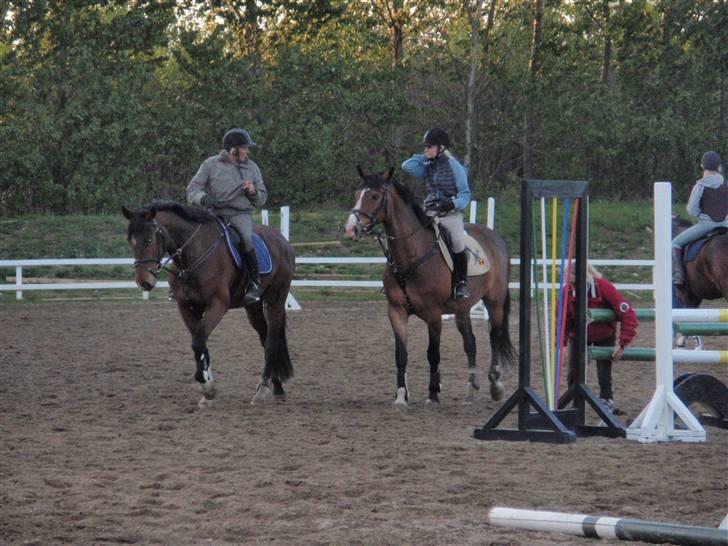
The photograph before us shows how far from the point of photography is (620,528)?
4.14 meters

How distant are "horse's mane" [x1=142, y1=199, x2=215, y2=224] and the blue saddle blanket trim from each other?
0.17m

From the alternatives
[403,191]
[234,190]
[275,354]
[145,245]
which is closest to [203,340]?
[275,354]

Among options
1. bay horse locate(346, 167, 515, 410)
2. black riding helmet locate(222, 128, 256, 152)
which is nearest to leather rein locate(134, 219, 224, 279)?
black riding helmet locate(222, 128, 256, 152)

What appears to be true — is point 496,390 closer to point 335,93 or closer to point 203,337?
point 203,337

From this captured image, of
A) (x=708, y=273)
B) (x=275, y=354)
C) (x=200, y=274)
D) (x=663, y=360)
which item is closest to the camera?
(x=663, y=360)

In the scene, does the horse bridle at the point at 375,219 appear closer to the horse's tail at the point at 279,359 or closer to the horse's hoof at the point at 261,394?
the horse's tail at the point at 279,359

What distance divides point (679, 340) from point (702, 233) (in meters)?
1.71

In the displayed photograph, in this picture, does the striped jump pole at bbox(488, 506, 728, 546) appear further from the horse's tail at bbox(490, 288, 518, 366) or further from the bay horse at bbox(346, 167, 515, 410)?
the horse's tail at bbox(490, 288, 518, 366)

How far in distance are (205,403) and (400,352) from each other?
5.81 feet

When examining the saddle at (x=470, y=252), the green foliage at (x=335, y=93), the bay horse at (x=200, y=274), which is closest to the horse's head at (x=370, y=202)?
the saddle at (x=470, y=252)

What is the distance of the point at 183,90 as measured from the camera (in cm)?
3528

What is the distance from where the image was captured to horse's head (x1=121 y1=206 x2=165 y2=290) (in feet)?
34.6

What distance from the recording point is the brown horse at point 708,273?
14164 mm

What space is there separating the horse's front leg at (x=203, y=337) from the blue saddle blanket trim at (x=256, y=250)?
501 mm
